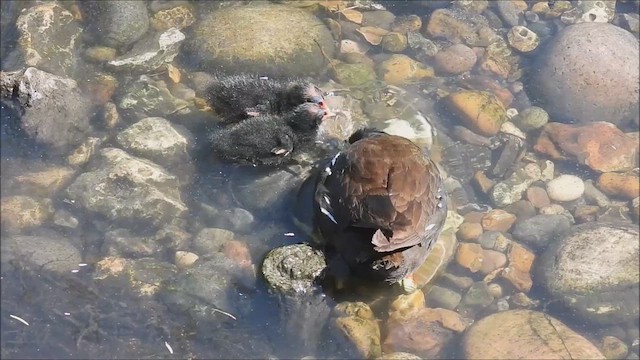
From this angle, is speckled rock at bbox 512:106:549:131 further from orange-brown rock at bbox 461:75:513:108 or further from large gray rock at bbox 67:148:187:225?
large gray rock at bbox 67:148:187:225

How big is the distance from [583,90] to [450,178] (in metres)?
1.96

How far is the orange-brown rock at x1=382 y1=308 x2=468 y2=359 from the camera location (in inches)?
206

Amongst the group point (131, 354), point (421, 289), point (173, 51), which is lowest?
point (421, 289)

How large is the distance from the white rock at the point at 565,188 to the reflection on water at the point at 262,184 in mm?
26

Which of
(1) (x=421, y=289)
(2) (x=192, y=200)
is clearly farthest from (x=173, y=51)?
(1) (x=421, y=289)

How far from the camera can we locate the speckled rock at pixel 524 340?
521 cm

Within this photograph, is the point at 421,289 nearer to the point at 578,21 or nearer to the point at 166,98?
the point at 166,98

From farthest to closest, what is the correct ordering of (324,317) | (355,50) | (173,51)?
(355,50)
(173,51)
(324,317)

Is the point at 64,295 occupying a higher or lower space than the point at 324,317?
higher

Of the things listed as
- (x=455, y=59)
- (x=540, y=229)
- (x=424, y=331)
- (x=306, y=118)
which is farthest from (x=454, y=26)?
(x=424, y=331)

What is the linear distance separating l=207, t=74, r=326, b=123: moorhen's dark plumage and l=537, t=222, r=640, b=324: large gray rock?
2.48m

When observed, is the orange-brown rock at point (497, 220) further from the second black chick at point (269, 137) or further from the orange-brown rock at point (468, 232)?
the second black chick at point (269, 137)

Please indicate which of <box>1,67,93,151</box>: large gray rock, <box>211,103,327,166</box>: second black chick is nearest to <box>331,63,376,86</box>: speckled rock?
<box>211,103,327,166</box>: second black chick

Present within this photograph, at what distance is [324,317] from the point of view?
5.16m
